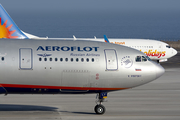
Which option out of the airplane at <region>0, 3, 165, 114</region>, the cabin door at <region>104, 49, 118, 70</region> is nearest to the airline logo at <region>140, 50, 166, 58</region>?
the airplane at <region>0, 3, 165, 114</region>

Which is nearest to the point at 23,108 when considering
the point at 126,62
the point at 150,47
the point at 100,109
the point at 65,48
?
the point at 100,109

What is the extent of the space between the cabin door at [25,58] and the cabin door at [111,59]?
491 cm

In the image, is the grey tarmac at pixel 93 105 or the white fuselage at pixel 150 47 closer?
the grey tarmac at pixel 93 105

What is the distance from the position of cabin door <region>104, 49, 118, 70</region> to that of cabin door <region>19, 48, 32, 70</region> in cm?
491

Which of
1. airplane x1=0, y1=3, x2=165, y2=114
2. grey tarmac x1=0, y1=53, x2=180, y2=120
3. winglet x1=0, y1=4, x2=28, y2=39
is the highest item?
winglet x1=0, y1=4, x2=28, y2=39

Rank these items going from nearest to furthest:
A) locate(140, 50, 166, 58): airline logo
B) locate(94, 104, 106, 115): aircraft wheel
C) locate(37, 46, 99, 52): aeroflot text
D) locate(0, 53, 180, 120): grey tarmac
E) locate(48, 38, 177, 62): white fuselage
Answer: locate(37, 46, 99, 52): aeroflot text < locate(0, 53, 180, 120): grey tarmac < locate(94, 104, 106, 115): aircraft wheel < locate(48, 38, 177, 62): white fuselage < locate(140, 50, 166, 58): airline logo

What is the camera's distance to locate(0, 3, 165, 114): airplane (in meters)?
21.1

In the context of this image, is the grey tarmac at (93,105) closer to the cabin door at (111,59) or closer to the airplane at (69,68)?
the airplane at (69,68)

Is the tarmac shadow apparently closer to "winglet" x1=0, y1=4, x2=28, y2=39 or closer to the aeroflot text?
the aeroflot text

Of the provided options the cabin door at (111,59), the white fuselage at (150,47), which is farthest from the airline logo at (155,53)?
the cabin door at (111,59)

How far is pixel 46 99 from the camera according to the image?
2803 centimetres

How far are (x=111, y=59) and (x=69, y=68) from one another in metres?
2.85

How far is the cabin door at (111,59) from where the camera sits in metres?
22.0

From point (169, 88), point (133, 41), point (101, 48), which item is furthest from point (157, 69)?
point (133, 41)
